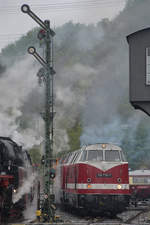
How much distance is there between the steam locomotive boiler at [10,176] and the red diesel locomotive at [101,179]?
253cm

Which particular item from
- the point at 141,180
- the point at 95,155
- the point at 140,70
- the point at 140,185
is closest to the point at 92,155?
the point at 95,155

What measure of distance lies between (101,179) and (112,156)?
1.22m

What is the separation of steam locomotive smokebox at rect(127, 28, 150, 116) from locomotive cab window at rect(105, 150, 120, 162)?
4036 millimetres

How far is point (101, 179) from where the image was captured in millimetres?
21719

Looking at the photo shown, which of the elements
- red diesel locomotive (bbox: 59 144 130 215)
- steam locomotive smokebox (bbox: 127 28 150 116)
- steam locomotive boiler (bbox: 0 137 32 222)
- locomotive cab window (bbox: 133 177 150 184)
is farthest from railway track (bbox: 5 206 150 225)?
locomotive cab window (bbox: 133 177 150 184)

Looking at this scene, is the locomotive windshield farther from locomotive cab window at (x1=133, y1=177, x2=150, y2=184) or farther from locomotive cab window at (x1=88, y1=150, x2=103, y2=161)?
locomotive cab window at (x1=133, y1=177, x2=150, y2=184)

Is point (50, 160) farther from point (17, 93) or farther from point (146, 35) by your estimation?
point (17, 93)

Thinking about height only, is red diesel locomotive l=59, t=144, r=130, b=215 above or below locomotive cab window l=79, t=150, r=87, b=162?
below

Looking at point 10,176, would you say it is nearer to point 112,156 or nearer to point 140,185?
point 112,156

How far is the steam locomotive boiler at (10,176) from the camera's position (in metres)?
18.2

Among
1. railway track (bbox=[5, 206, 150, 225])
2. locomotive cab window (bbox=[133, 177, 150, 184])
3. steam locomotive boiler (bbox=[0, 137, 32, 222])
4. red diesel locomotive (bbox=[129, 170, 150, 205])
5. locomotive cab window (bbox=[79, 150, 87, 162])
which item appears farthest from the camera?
locomotive cab window (bbox=[133, 177, 150, 184])

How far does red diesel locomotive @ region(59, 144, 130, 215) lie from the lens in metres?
21.4

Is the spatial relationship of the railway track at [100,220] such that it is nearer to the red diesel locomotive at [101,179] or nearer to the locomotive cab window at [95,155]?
the red diesel locomotive at [101,179]

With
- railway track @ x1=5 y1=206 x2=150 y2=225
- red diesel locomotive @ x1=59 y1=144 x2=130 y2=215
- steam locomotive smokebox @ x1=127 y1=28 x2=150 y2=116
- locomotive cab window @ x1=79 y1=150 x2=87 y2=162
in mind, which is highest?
steam locomotive smokebox @ x1=127 y1=28 x2=150 y2=116
